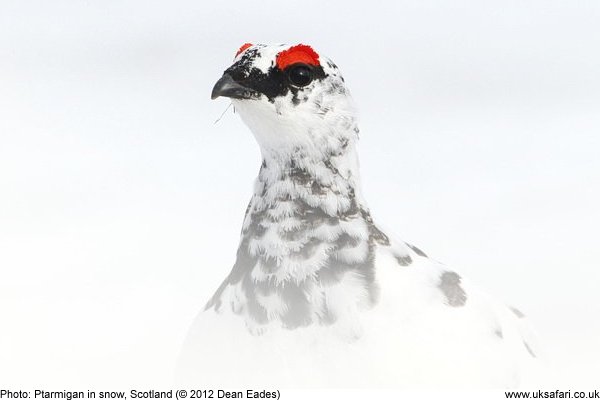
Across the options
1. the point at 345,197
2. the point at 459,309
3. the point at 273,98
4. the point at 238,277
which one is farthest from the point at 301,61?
the point at 459,309

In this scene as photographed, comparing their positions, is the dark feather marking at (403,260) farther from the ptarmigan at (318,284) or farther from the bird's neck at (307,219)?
the bird's neck at (307,219)

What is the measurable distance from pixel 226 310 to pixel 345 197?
754mm

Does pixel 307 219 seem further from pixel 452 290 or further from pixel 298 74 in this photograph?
pixel 452 290

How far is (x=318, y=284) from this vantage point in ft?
14.9

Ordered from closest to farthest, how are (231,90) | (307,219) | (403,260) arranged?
1. (231,90)
2. (307,219)
3. (403,260)

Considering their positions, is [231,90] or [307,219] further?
[307,219]

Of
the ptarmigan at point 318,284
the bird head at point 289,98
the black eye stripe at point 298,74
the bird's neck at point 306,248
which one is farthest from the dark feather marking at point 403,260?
the black eye stripe at point 298,74

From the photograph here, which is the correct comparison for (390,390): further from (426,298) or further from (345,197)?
(345,197)

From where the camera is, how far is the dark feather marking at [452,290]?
477cm

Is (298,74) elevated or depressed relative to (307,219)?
elevated

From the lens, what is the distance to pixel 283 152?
463cm

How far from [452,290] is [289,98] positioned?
3.92 feet

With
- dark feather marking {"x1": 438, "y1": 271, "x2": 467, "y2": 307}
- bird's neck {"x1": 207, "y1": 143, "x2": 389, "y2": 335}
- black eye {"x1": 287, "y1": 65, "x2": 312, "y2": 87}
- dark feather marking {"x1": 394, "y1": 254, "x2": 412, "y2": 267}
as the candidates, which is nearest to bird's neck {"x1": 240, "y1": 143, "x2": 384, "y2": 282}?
bird's neck {"x1": 207, "y1": 143, "x2": 389, "y2": 335}

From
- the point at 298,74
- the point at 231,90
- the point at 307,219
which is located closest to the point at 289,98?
the point at 298,74
